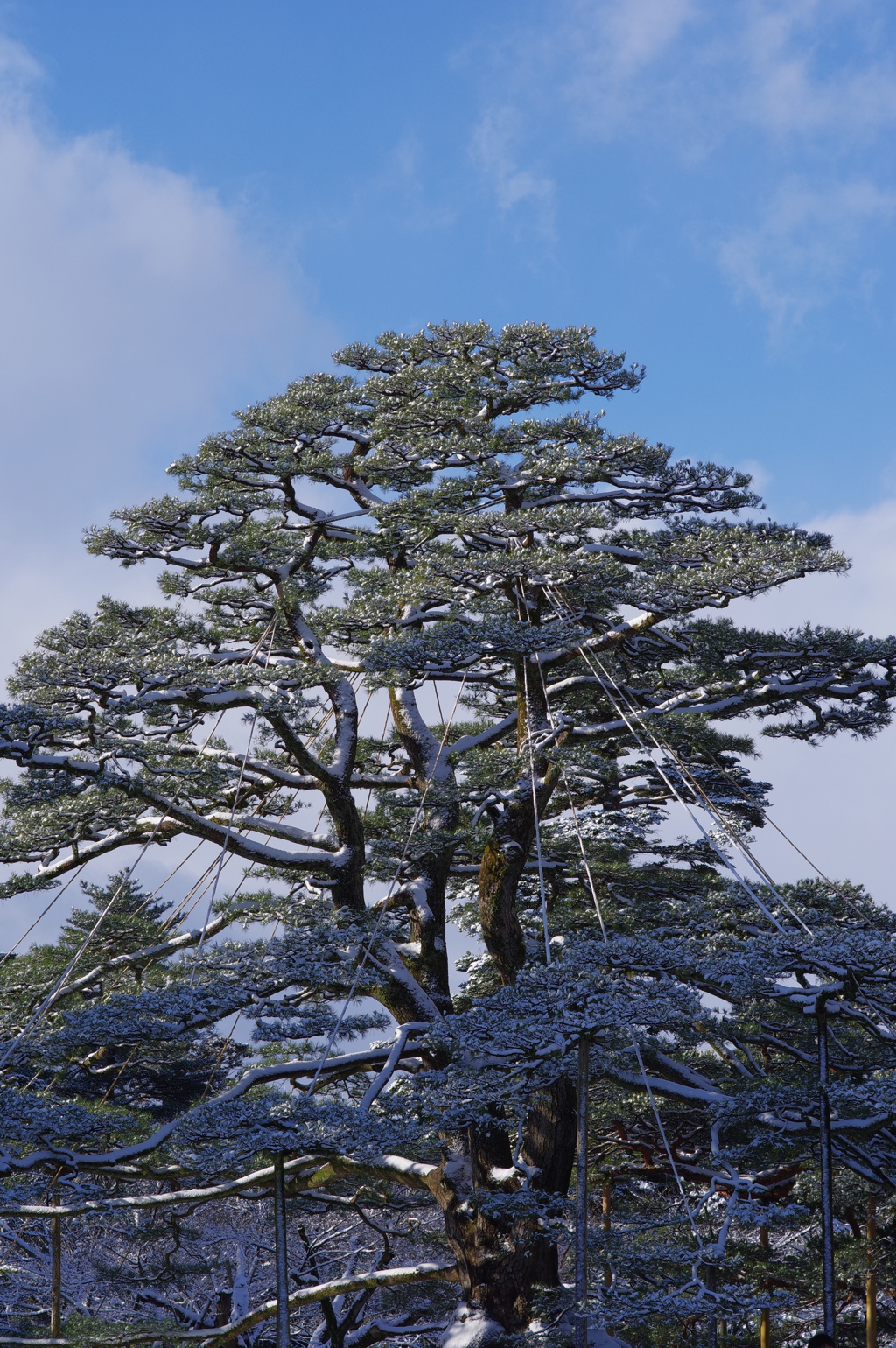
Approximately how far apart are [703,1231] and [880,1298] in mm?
4309

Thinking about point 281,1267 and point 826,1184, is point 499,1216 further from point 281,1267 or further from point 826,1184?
point 826,1184

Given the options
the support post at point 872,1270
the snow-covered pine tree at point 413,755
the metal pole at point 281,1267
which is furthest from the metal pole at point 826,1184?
the support post at point 872,1270

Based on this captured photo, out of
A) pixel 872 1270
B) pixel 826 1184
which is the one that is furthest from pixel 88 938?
pixel 872 1270

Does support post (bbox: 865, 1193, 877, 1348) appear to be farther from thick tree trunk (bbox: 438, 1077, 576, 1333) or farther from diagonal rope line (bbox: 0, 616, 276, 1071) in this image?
diagonal rope line (bbox: 0, 616, 276, 1071)

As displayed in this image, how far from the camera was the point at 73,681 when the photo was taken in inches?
399

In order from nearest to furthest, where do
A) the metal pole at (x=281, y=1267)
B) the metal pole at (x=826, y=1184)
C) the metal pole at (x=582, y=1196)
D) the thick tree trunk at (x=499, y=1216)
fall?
the metal pole at (x=582, y=1196) < the metal pole at (x=826, y=1184) < the metal pole at (x=281, y=1267) < the thick tree trunk at (x=499, y=1216)

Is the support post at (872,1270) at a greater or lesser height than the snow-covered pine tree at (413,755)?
lesser

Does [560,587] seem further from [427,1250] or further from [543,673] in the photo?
[427,1250]

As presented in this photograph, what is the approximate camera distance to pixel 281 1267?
8547 mm

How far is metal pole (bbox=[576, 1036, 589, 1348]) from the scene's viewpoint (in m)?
7.64

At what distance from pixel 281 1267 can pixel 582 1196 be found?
2.47 metres

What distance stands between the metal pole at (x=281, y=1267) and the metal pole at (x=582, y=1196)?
6.94 ft

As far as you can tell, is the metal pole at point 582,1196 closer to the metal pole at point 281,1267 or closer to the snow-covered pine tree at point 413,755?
the snow-covered pine tree at point 413,755

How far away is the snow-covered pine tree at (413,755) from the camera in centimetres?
876
